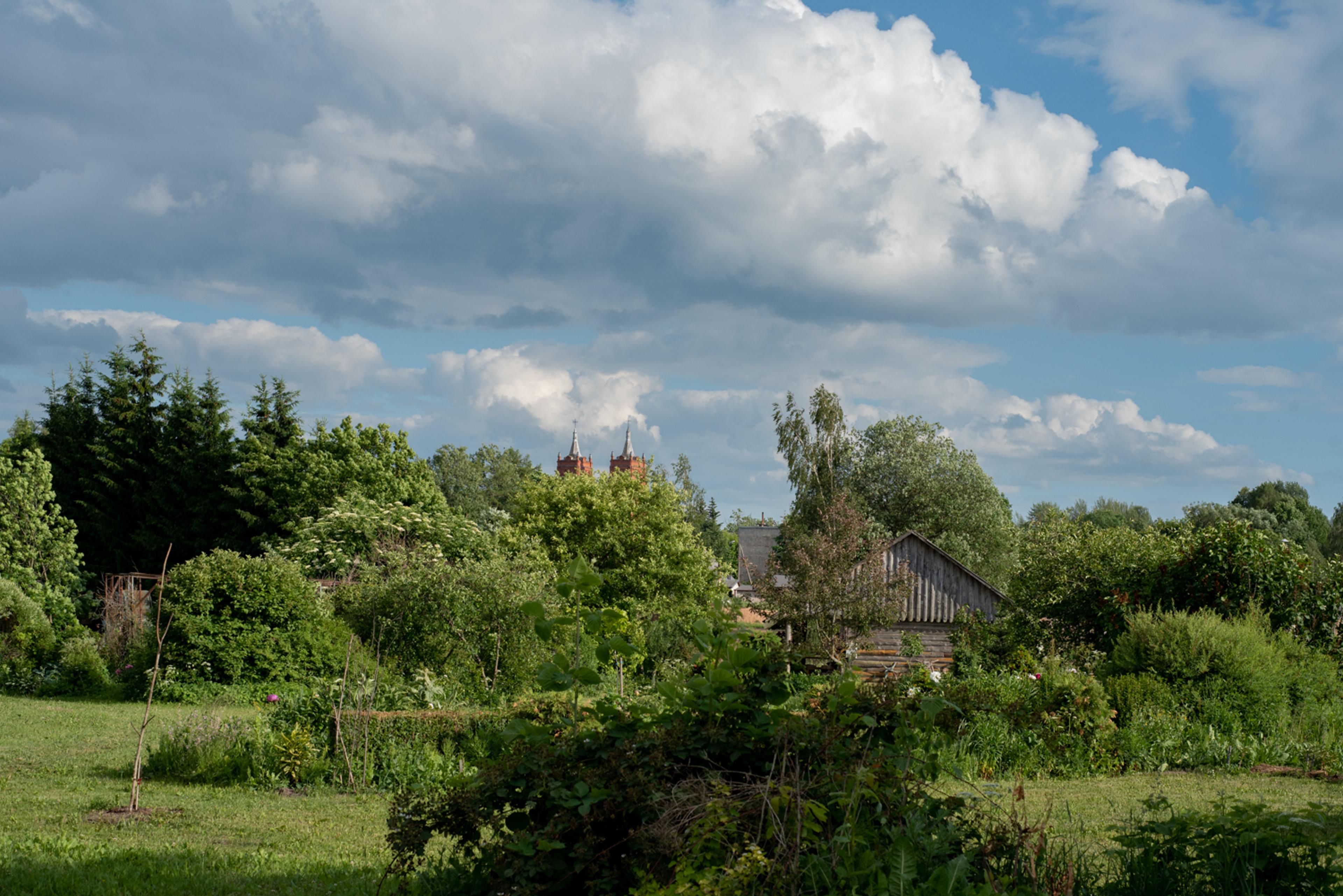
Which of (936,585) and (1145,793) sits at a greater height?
(936,585)

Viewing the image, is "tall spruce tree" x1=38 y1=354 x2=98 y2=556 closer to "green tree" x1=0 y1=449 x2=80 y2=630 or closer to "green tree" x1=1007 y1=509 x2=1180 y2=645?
"green tree" x1=0 y1=449 x2=80 y2=630

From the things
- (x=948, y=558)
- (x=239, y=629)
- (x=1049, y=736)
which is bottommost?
(x=1049, y=736)

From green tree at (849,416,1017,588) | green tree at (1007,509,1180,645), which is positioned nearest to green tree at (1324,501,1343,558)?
green tree at (849,416,1017,588)

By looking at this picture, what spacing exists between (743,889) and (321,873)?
3840 mm

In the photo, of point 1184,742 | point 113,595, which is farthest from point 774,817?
point 113,595

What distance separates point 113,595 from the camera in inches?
920

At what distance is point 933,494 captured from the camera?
130ft

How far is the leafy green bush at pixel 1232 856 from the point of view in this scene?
11.3 feet

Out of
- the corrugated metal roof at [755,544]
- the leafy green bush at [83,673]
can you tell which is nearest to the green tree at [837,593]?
the leafy green bush at [83,673]

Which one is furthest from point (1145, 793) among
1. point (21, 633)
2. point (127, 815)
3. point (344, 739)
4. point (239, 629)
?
point (21, 633)

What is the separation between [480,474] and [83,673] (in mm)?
50160

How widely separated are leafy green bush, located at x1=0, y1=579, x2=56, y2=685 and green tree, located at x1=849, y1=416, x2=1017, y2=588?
28036mm

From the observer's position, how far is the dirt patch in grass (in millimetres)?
7480

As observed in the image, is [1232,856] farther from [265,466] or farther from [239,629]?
[265,466]
